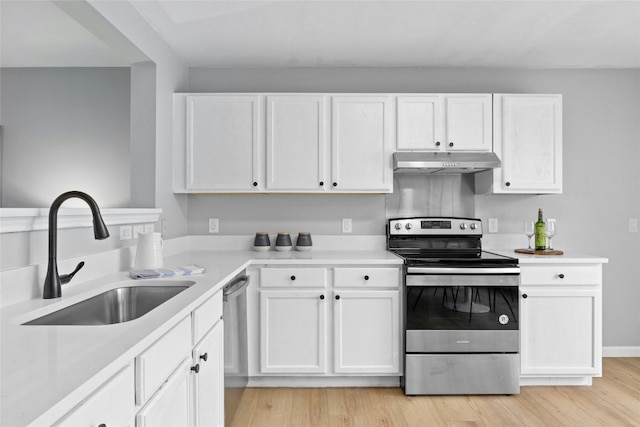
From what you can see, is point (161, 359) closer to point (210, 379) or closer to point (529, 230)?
point (210, 379)

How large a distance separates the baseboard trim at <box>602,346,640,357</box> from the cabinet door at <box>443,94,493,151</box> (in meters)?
1.99

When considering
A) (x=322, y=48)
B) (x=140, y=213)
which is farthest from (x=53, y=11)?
(x=322, y=48)

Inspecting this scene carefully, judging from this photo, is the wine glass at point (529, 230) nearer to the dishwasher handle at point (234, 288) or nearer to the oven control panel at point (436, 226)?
the oven control panel at point (436, 226)

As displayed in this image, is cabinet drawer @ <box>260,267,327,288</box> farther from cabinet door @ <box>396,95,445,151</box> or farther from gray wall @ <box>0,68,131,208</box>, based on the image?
gray wall @ <box>0,68,131,208</box>

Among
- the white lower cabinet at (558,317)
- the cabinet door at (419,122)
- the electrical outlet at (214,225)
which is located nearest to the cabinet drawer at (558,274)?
the white lower cabinet at (558,317)

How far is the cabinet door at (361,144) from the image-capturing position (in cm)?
325

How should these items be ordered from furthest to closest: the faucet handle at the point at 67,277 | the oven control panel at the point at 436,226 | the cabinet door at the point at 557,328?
the oven control panel at the point at 436,226 → the cabinet door at the point at 557,328 → the faucet handle at the point at 67,277

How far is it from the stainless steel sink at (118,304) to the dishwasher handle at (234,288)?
0.29 metres

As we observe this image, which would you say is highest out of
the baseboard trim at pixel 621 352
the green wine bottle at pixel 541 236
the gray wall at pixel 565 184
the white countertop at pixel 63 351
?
the gray wall at pixel 565 184

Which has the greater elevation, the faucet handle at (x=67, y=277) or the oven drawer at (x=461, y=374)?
the faucet handle at (x=67, y=277)

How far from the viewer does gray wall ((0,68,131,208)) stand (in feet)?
12.0

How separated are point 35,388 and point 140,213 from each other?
184 cm

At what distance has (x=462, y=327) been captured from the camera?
2.86 meters

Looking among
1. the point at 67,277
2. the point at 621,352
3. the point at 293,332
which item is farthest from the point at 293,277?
the point at 621,352
